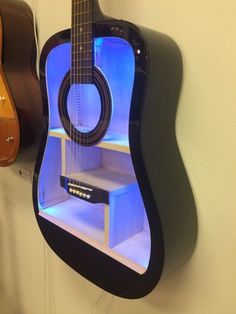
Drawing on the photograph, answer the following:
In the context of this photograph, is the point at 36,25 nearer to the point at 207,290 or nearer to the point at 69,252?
the point at 69,252

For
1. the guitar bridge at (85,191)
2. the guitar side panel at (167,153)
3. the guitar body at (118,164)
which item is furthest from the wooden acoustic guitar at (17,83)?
the guitar side panel at (167,153)

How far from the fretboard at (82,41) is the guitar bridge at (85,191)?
0.23 m

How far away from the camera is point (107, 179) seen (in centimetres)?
68

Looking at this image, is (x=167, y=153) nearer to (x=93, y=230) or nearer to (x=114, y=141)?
(x=114, y=141)

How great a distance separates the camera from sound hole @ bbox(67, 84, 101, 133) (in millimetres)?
663

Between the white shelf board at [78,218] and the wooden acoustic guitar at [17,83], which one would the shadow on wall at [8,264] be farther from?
the white shelf board at [78,218]

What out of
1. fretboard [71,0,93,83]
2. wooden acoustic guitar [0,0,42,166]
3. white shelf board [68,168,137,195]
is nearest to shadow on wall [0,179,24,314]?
wooden acoustic guitar [0,0,42,166]

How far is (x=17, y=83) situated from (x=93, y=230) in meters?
0.50

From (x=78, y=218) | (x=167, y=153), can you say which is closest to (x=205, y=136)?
(x=167, y=153)

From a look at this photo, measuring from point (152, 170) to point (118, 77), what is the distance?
0.76 feet

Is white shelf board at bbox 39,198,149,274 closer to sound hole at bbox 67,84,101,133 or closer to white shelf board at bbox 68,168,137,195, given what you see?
white shelf board at bbox 68,168,137,195

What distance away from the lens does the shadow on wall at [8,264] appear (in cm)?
123

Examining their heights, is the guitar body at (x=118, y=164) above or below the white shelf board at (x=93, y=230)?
above

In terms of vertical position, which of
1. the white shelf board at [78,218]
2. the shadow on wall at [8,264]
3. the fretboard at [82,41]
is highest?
the fretboard at [82,41]
